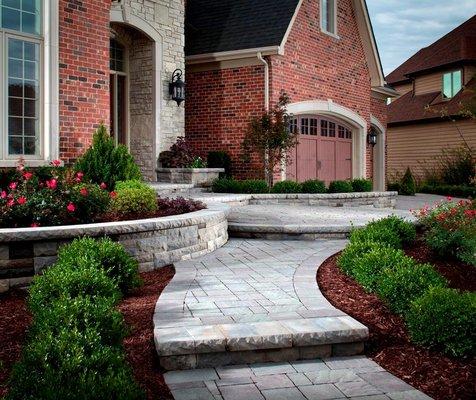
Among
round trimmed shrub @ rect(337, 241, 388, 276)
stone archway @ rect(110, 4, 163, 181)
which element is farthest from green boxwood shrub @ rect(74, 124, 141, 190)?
stone archway @ rect(110, 4, 163, 181)

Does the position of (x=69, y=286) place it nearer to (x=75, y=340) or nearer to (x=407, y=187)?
(x=75, y=340)

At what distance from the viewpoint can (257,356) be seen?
418cm

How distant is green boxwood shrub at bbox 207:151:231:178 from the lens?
1564 cm

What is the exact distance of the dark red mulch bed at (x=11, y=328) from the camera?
376cm

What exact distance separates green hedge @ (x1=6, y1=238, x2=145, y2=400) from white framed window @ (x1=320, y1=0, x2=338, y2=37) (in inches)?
568

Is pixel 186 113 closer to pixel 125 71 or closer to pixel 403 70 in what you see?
pixel 125 71

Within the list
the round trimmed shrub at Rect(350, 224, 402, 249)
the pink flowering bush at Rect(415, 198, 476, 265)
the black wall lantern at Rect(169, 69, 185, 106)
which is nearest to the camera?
the pink flowering bush at Rect(415, 198, 476, 265)

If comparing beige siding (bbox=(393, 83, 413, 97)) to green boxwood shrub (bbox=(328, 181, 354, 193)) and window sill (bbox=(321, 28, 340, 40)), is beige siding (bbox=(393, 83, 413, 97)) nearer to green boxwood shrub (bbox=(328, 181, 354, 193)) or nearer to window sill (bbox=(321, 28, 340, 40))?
window sill (bbox=(321, 28, 340, 40))

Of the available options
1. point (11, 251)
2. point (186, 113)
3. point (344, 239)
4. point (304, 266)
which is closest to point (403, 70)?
point (186, 113)

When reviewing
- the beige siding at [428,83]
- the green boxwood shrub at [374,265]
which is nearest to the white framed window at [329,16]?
the beige siding at [428,83]

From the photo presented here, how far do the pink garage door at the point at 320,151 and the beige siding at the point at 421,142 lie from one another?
9.73 meters

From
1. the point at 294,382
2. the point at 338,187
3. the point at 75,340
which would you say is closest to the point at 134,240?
the point at 75,340

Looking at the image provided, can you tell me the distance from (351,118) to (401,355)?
1543cm

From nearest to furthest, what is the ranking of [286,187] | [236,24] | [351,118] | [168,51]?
1. [168,51]
2. [286,187]
3. [236,24]
4. [351,118]
